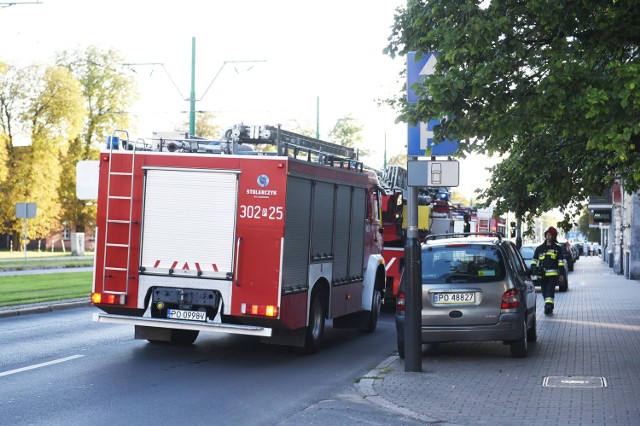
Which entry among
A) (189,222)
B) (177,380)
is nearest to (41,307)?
(189,222)

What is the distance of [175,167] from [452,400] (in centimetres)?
488

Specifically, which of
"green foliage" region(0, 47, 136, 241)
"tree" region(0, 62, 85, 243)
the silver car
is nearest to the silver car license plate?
the silver car

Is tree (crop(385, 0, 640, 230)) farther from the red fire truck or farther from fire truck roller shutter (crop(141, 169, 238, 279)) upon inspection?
fire truck roller shutter (crop(141, 169, 238, 279))

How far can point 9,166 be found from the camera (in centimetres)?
5941

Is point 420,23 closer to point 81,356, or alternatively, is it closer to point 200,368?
point 200,368

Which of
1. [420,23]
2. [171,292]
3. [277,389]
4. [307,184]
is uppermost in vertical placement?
[420,23]

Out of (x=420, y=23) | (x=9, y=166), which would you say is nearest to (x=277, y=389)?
(x=420, y=23)

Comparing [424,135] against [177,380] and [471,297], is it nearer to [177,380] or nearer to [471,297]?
[471,297]

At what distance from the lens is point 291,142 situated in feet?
41.5

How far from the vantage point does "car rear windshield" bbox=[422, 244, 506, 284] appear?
12.7m

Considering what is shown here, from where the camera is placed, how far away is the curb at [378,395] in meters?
8.79

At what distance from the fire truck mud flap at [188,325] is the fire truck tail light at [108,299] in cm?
17

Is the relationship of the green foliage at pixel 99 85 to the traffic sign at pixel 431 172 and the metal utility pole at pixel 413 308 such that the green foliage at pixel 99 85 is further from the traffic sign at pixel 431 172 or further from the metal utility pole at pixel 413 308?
the metal utility pole at pixel 413 308

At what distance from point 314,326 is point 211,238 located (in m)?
2.18
